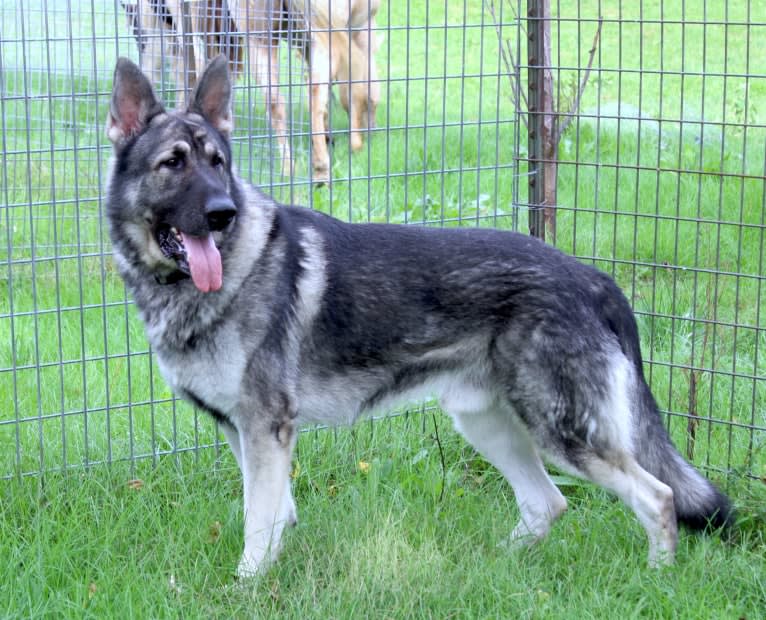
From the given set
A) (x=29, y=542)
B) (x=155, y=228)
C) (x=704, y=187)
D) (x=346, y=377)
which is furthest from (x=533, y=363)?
(x=704, y=187)

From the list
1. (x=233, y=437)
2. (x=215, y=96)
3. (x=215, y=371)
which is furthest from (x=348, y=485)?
(x=215, y=96)

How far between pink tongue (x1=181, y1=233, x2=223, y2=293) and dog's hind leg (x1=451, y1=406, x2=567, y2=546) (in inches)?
42.5

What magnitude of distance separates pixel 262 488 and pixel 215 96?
4.56 feet

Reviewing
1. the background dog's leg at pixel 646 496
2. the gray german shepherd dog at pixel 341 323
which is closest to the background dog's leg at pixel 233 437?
the gray german shepherd dog at pixel 341 323

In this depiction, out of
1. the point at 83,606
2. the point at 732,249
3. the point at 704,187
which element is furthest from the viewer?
the point at 704,187

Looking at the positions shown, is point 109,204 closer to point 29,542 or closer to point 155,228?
point 155,228

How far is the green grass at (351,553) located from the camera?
3133mm

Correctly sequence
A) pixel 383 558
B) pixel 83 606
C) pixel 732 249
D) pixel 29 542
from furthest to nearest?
1. pixel 732 249
2. pixel 29 542
3. pixel 383 558
4. pixel 83 606

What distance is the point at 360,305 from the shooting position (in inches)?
141

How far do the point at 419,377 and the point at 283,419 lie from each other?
0.56m

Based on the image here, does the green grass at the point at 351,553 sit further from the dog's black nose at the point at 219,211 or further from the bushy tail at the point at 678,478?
the dog's black nose at the point at 219,211

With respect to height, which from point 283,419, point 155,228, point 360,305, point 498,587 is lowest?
point 498,587

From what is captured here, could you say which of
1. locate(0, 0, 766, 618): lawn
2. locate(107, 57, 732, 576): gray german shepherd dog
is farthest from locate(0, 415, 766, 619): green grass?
locate(107, 57, 732, 576): gray german shepherd dog

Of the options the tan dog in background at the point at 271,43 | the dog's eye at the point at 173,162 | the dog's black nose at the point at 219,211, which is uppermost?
the tan dog in background at the point at 271,43
